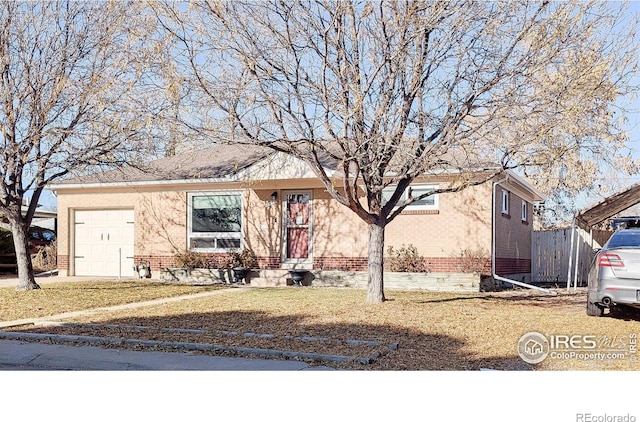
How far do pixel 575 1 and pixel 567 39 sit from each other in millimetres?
565

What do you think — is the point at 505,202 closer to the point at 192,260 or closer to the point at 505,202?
the point at 505,202

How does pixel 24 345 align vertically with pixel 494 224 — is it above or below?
below

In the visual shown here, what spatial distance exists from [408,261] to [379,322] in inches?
277

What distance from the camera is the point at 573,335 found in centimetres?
862

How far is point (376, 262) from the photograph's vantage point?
1147 cm

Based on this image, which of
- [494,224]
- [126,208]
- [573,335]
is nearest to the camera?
[573,335]

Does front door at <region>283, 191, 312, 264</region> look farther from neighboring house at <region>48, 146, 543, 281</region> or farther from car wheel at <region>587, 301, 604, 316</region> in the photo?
car wheel at <region>587, 301, 604, 316</region>

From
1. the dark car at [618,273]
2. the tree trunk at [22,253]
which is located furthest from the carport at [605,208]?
the tree trunk at [22,253]

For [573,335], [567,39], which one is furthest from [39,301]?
[567,39]

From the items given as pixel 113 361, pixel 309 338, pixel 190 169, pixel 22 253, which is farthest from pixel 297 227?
pixel 113 361

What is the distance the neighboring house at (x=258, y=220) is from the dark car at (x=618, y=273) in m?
6.13

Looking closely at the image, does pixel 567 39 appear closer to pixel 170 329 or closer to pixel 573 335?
pixel 573 335

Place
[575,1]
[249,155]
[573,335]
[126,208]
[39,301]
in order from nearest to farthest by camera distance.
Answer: [573,335] < [575,1] < [39,301] < [249,155] < [126,208]

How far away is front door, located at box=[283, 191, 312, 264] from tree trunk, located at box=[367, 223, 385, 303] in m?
6.50
